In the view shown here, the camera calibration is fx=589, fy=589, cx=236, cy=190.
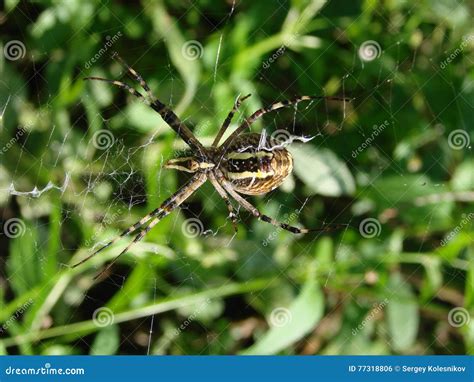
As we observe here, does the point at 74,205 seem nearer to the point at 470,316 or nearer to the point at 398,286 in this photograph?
the point at 398,286

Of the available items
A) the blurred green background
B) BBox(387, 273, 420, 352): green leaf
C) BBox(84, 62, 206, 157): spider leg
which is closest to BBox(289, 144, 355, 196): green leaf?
the blurred green background

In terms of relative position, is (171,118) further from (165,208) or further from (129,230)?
(129,230)

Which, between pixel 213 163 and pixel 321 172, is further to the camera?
pixel 321 172

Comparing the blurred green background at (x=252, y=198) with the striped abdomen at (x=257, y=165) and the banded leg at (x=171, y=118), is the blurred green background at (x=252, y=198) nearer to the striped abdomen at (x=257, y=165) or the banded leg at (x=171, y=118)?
the banded leg at (x=171, y=118)

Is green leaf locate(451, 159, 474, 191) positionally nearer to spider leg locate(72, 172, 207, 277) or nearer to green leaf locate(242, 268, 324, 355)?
green leaf locate(242, 268, 324, 355)

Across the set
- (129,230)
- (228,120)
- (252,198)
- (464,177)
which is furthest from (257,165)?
(464,177)

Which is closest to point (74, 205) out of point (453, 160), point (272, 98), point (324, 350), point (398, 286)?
point (272, 98)
